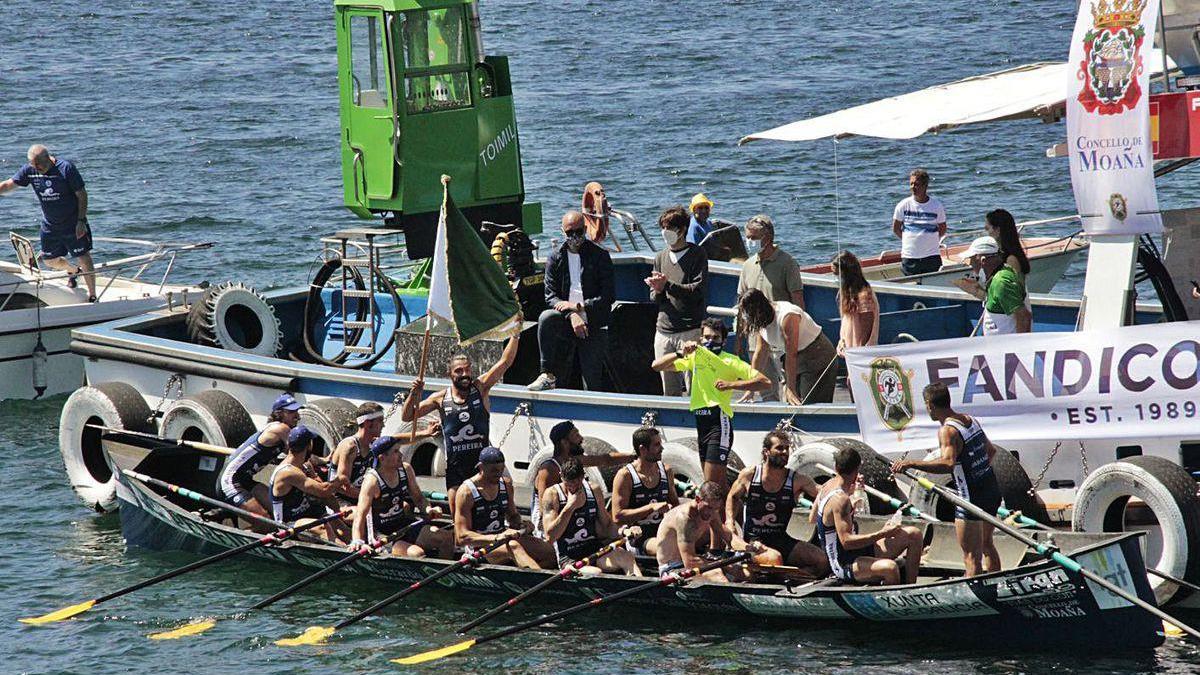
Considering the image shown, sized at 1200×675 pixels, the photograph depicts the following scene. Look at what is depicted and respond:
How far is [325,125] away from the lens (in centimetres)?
4281

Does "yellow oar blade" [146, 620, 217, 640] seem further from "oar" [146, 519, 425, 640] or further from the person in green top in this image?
the person in green top

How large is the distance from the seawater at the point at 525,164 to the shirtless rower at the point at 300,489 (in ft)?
2.06

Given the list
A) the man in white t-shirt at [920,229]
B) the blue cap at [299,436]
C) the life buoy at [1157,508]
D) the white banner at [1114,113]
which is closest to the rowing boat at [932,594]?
the life buoy at [1157,508]

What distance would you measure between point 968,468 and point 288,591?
5.67m

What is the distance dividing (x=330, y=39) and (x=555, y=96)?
12334 millimetres

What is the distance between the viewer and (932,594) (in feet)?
45.2

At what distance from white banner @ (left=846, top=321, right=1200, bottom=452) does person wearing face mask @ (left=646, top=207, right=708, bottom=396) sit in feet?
6.76

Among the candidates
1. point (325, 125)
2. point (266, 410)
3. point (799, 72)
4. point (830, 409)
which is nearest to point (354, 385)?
point (266, 410)

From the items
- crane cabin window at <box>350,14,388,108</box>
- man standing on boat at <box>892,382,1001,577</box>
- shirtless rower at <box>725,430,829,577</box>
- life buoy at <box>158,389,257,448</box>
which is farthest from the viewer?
crane cabin window at <box>350,14,388,108</box>

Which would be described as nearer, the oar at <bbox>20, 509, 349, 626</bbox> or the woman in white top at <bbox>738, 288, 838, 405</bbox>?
the oar at <bbox>20, 509, 349, 626</bbox>

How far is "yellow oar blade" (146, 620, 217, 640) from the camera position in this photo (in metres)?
15.4

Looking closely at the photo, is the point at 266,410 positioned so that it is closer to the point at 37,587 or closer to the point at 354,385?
the point at 354,385

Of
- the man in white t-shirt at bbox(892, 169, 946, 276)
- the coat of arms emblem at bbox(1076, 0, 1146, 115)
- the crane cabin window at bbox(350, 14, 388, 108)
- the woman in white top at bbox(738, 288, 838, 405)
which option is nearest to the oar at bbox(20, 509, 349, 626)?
the woman in white top at bbox(738, 288, 838, 405)

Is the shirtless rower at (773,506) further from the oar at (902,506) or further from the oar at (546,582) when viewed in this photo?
the oar at (546,582)
